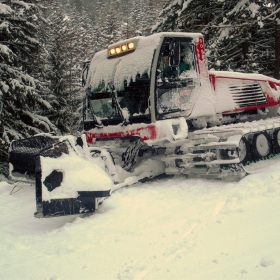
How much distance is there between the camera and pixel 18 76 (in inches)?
466

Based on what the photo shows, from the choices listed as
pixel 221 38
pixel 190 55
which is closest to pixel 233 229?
pixel 190 55

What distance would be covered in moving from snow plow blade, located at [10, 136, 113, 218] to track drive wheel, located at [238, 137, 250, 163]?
2.85 metres

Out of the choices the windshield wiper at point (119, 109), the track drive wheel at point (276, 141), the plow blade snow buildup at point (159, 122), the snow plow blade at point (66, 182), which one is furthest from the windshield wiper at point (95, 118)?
the track drive wheel at point (276, 141)

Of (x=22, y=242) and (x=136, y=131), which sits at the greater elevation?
(x=136, y=131)

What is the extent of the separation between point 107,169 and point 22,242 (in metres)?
2.13

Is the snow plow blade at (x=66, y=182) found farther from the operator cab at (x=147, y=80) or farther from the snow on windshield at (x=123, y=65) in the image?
the snow on windshield at (x=123, y=65)

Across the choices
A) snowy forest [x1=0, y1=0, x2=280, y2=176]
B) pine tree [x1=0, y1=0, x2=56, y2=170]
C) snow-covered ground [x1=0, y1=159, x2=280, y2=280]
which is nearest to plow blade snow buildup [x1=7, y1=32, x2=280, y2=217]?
snow-covered ground [x1=0, y1=159, x2=280, y2=280]

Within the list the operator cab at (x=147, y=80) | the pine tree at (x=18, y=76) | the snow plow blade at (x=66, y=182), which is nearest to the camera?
the snow plow blade at (x=66, y=182)

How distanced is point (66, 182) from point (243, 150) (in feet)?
11.7

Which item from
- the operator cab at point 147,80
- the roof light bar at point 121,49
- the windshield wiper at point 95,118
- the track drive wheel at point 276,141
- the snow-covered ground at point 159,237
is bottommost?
the snow-covered ground at point 159,237

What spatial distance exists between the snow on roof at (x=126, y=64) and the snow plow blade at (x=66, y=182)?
6.61ft

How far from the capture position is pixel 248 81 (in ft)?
24.4

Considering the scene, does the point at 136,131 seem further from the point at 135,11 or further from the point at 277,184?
the point at 135,11

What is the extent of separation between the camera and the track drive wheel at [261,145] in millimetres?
6625
